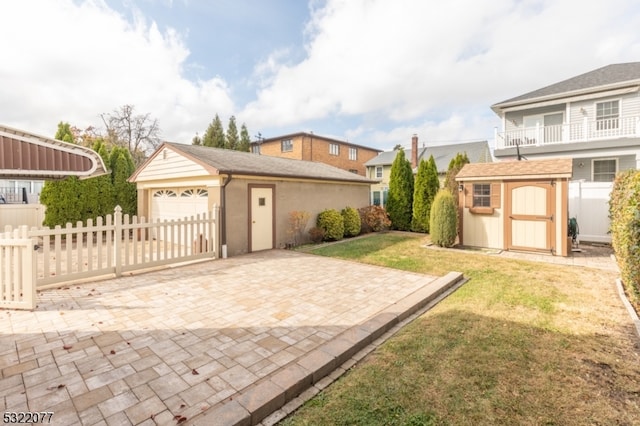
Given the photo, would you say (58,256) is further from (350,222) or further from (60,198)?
(350,222)

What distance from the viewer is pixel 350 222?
13188 mm

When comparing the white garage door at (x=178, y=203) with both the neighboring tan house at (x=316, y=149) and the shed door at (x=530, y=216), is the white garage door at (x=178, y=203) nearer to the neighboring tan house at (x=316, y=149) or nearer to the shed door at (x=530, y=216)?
the shed door at (x=530, y=216)

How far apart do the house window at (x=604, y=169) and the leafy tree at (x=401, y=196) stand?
9493mm

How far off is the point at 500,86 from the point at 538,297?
18.3m

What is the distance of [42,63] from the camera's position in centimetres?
1353

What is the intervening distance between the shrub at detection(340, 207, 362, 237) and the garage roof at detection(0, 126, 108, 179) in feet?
32.2

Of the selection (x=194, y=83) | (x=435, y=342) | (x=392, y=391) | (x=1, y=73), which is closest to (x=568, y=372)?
(x=435, y=342)

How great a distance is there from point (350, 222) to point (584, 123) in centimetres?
1261

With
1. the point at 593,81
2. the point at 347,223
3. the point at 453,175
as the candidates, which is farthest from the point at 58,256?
the point at 593,81

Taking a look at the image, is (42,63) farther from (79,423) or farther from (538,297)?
(538,297)

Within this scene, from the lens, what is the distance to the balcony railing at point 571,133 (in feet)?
45.9

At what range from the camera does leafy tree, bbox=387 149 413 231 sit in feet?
50.8

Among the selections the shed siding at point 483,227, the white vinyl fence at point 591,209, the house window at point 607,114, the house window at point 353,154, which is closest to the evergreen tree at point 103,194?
the shed siding at point 483,227

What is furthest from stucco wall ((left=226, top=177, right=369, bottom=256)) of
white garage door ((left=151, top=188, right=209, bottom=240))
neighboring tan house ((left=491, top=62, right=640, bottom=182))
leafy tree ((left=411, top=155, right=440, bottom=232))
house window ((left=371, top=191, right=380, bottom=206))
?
house window ((left=371, top=191, right=380, bottom=206))
